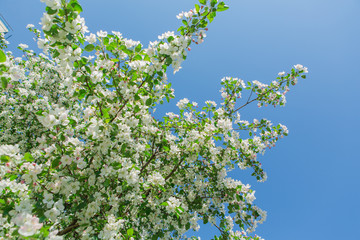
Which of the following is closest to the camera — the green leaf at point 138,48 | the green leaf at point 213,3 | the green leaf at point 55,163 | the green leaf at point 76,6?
the green leaf at point 76,6

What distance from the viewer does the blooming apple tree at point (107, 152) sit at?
2.67 metres

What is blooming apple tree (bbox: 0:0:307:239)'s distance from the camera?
8.75 ft

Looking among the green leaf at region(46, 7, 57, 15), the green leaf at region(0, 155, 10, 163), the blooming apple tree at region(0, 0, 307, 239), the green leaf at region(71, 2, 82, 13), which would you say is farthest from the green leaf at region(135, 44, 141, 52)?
the green leaf at region(0, 155, 10, 163)

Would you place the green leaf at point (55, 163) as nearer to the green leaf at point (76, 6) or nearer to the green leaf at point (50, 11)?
the green leaf at point (50, 11)

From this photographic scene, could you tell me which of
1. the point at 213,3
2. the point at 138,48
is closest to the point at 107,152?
the point at 138,48

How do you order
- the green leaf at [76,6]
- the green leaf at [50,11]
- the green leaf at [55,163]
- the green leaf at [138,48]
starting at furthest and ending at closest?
the green leaf at [138,48]
the green leaf at [55,163]
the green leaf at [76,6]
the green leaf at [50,11]

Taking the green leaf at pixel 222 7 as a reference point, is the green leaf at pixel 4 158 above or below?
below

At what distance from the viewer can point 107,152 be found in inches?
127

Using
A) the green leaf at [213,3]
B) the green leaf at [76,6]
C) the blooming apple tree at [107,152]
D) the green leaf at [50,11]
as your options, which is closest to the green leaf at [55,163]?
the blooming apple tree at [107,152]

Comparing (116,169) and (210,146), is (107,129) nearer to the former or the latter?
(116,169)

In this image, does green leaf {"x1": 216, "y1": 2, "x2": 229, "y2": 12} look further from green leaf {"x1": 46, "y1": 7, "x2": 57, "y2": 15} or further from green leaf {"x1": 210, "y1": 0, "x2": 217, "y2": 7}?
green leaf {"x1": 46, "y1": 7, "x2": 57, "y2": 15}

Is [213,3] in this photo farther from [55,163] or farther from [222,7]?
[55,163]

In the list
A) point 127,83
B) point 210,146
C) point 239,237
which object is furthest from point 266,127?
point 127,83

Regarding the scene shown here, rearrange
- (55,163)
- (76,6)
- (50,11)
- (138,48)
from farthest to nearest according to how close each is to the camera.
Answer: (138,48) < (55,163) < (76,6) < (50,11)
